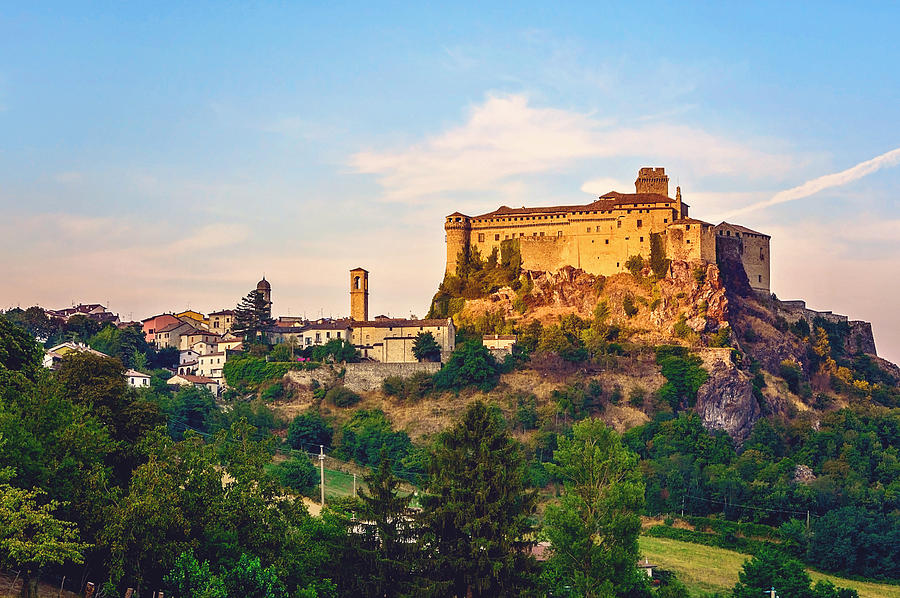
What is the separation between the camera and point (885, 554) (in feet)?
186

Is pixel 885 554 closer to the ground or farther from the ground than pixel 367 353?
closer to the ground

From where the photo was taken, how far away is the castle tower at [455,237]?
85.5 metres

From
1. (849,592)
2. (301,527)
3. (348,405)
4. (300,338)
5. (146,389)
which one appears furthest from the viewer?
(300,338)

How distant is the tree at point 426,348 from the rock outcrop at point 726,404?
17.2 metres

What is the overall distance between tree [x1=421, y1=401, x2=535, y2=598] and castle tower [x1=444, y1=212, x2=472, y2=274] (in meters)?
50.6

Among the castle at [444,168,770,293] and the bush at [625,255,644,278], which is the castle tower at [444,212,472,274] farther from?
the bush at [625,255,644,278]

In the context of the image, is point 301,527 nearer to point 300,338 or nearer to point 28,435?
point 28,435

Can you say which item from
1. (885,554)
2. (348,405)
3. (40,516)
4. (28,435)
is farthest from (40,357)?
(885,554)

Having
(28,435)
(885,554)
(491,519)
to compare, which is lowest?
(885,554)

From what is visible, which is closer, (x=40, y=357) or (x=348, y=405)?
(x=40, y=357)

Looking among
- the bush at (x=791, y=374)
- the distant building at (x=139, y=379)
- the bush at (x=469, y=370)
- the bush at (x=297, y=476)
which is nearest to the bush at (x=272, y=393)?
the distant building at (x=139, y=379)

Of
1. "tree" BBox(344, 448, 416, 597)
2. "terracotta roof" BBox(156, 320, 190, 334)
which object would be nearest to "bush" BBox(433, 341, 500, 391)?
"terracotta roof" BBox(156, 320, 190, 334)

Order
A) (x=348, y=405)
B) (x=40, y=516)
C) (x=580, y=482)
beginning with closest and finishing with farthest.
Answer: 1. (x=40, y=516)
2. (x=580, y=482)
3. (x=348, y=405)

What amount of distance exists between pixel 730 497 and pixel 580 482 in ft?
83.7
